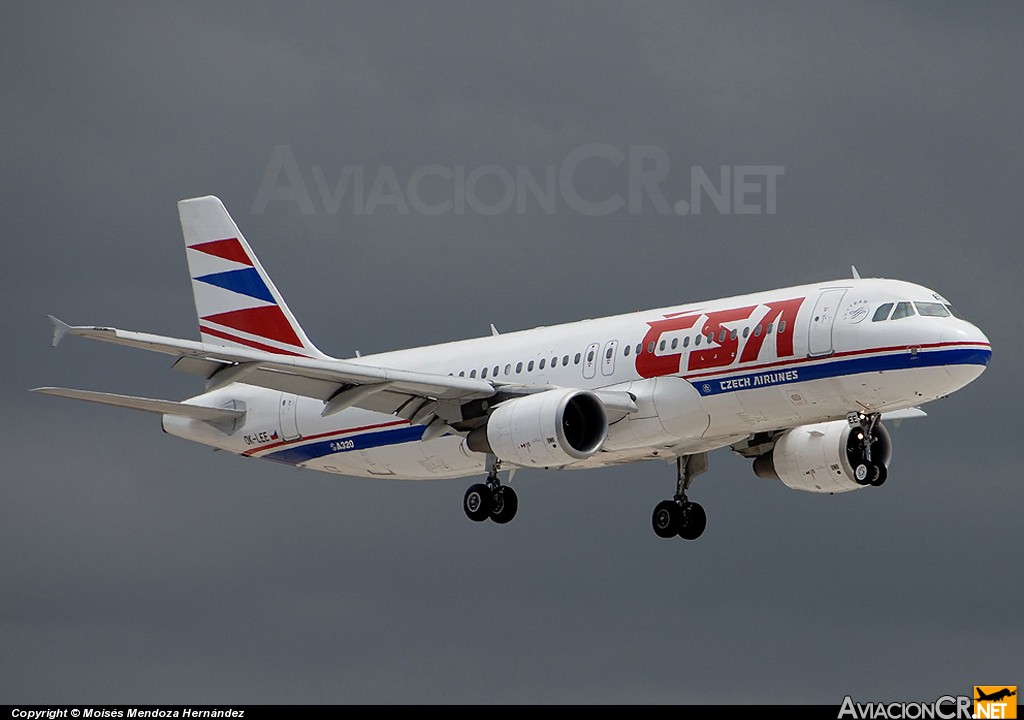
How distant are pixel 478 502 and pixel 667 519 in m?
6.69

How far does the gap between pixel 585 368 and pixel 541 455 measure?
4.28 m

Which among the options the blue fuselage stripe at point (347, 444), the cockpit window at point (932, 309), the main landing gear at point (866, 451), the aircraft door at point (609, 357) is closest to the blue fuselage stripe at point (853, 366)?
the cockpit window at point (932, 309)

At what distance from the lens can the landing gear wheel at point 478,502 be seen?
2240 inches

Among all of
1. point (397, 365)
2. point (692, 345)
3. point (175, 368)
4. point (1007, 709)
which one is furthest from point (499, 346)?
point (1007, 709)

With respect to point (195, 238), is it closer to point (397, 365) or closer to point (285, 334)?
A: point (285, 334)

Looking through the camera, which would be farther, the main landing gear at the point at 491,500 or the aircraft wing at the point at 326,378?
the main landing gear at the point at 491,500

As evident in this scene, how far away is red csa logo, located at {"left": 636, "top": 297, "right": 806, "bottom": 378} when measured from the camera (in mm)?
51688

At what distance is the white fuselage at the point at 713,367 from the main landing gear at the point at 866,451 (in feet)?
2.72

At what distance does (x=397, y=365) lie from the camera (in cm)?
6156

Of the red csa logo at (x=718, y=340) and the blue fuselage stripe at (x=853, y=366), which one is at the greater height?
the red csa logo at (x=718, y=340)

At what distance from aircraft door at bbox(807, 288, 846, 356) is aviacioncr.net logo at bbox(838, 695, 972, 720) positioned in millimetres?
8888

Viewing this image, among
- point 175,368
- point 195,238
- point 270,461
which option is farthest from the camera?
point 195,238

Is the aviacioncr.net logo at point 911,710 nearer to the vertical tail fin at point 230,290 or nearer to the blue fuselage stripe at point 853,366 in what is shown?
the blue fuselage stripe at point 853,366

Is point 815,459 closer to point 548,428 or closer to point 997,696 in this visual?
point 997,696
